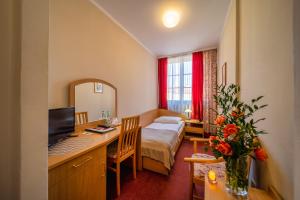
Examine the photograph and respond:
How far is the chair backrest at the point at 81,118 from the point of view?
1842 mm

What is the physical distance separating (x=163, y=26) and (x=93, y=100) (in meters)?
2.06

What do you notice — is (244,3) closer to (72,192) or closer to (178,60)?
(72,192)

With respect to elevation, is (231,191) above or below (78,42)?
below

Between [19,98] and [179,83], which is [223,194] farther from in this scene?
[179,83]

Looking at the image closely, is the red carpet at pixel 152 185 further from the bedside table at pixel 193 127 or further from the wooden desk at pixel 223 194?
the bedside table at pixel 193 127

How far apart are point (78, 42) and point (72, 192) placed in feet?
5.86

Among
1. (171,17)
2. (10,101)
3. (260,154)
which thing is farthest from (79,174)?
(171,17)

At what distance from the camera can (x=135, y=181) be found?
79.3 inches

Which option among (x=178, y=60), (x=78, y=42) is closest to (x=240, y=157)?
(x=78, y=42)

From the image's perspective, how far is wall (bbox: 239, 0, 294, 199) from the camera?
2.24ft

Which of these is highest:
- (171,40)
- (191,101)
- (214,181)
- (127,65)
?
(171,40)

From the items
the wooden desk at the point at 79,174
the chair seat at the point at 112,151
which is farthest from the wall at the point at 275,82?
the chair seat at the point at 112,151

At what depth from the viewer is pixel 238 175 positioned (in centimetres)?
82

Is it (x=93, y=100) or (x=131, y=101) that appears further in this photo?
(x=131, y=101)
